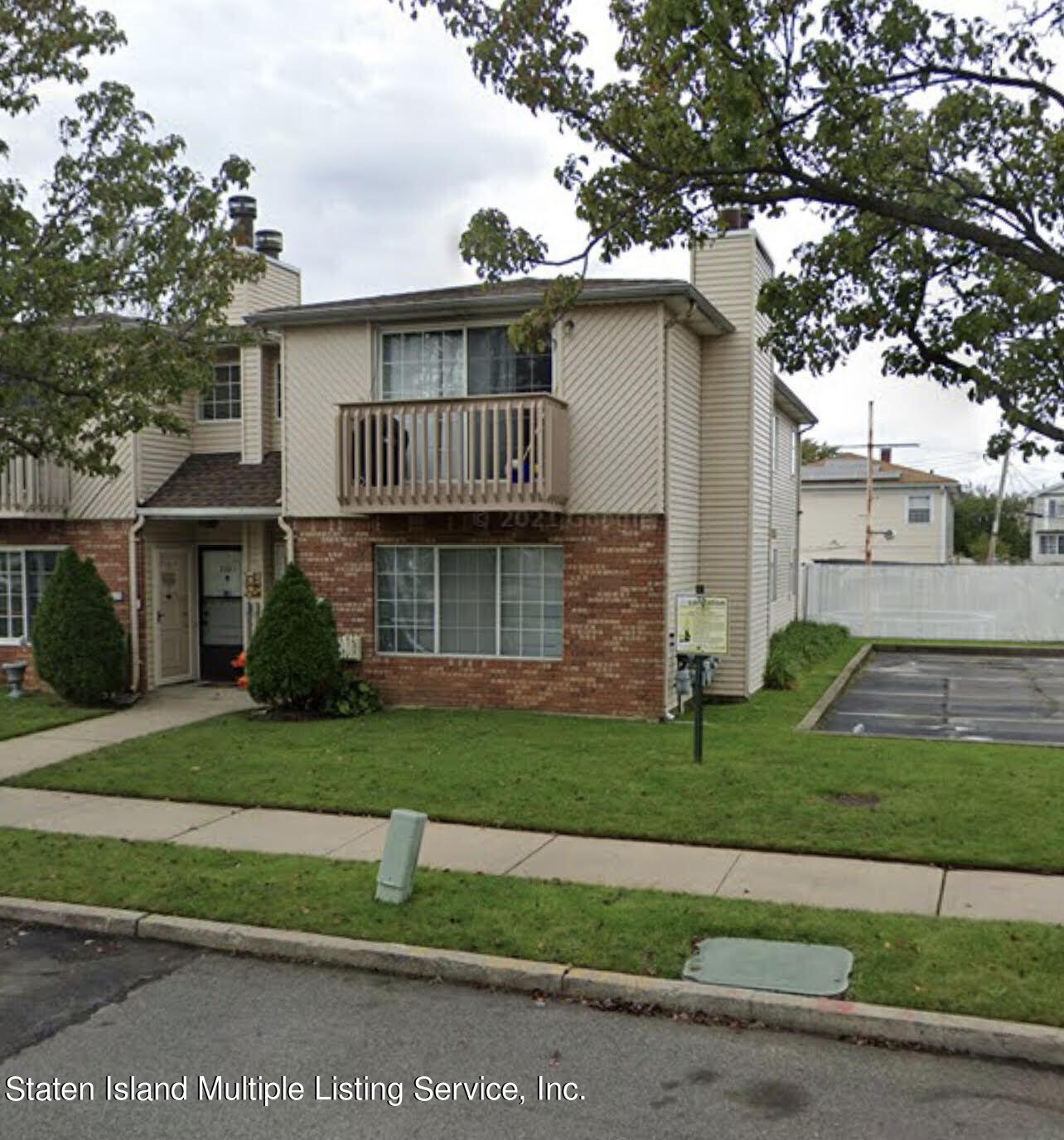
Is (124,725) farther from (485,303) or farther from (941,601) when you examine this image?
(941,601)

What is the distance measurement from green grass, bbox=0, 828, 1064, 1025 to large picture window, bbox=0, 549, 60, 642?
9.72 m

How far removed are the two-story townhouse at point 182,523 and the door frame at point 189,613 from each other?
0.7 inches

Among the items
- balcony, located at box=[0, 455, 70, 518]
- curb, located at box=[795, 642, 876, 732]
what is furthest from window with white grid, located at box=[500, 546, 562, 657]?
balcony, located at box=[0, 455, 70, 518]

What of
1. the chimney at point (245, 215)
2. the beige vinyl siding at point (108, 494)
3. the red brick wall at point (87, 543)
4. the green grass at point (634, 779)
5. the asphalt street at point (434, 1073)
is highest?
the chimney at point (245, 215)

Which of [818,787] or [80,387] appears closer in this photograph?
[818,787]

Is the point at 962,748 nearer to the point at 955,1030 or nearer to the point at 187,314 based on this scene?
the point at 955,1030

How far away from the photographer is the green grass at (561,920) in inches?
218

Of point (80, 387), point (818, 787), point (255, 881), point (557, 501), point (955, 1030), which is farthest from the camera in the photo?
point (557, 501)

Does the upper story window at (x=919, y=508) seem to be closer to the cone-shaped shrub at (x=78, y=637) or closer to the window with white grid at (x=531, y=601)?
the window with white grid at (x=531, y=601)

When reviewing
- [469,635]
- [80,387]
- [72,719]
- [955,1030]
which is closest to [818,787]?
[955,1030]

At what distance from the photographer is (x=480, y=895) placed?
276 inches

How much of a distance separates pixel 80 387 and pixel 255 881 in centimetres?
604

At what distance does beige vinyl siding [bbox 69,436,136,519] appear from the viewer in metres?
16.2

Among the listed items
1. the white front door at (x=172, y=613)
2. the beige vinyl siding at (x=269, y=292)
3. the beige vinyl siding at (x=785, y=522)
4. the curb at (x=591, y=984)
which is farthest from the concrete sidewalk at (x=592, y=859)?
the beige vinyl siding at (x=785, y=522)
